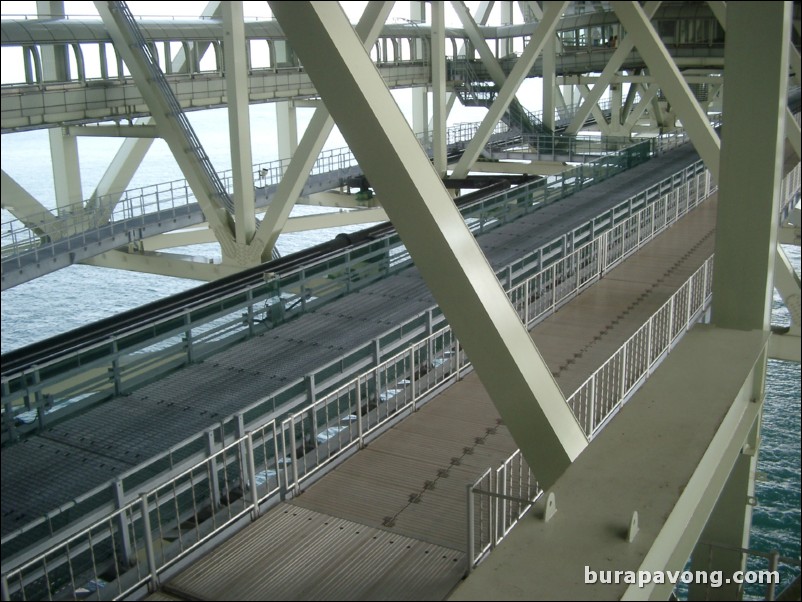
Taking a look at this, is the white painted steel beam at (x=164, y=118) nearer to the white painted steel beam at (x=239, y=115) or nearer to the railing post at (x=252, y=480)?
the white painted steel beam at (x=239, y=115)

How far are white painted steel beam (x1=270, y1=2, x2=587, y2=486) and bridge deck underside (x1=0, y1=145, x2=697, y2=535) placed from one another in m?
2.12

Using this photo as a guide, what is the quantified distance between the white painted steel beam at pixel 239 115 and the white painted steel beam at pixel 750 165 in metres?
9.58

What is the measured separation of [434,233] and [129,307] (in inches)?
1292

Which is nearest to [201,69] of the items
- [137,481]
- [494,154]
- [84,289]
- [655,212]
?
[655,212]

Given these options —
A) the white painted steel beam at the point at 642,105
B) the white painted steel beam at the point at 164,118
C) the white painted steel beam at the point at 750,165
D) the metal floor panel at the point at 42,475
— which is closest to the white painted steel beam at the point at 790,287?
the white painted steel beam at the point at 750,165

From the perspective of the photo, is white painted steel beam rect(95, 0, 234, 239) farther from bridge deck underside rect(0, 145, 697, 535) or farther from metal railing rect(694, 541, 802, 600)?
metal railing rect(694, 541, 802, 600)

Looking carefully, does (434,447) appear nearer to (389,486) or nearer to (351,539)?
(389,486)

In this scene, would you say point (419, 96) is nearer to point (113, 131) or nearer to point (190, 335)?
point (113, 131)

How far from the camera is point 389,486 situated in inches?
217

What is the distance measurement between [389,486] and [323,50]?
3.07 meters

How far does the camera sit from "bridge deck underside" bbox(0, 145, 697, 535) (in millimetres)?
6246

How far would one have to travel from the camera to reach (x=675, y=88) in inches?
519

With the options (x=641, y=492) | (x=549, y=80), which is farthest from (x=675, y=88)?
(x=549, y=80)

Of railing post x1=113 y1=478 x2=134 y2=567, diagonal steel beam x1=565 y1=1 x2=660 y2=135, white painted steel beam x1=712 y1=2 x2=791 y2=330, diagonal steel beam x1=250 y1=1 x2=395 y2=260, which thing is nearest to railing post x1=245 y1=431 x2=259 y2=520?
railing post x1=113 y1=478 x2=134 y2=567
